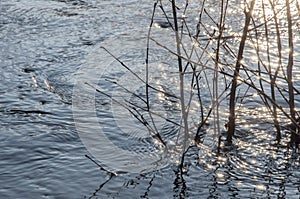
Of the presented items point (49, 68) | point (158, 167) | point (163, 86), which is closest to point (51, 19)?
point (49, 68)

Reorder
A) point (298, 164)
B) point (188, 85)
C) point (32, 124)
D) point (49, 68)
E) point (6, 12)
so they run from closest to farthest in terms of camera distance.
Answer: point (298, 164) < point (32, 124) < point (188, 85) < point (49, 68) < point (6, 12)

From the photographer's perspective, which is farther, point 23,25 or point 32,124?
point 23,25

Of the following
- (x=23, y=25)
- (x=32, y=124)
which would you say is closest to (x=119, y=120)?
(x=32, y=124)

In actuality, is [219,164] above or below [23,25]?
below

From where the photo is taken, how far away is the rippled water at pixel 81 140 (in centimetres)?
295

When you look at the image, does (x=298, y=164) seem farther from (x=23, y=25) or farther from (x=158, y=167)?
(x=23, y=25)

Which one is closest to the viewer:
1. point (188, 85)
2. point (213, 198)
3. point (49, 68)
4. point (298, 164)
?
point (213, 198)

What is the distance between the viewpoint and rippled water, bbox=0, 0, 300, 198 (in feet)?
9.69

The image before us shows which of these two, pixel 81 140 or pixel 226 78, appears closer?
pixel 81 140

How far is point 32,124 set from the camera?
12.1 ft

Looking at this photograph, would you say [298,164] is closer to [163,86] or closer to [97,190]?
[97,190]

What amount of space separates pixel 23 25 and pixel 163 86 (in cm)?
197

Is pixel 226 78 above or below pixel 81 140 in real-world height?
above

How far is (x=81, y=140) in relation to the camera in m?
3.47
